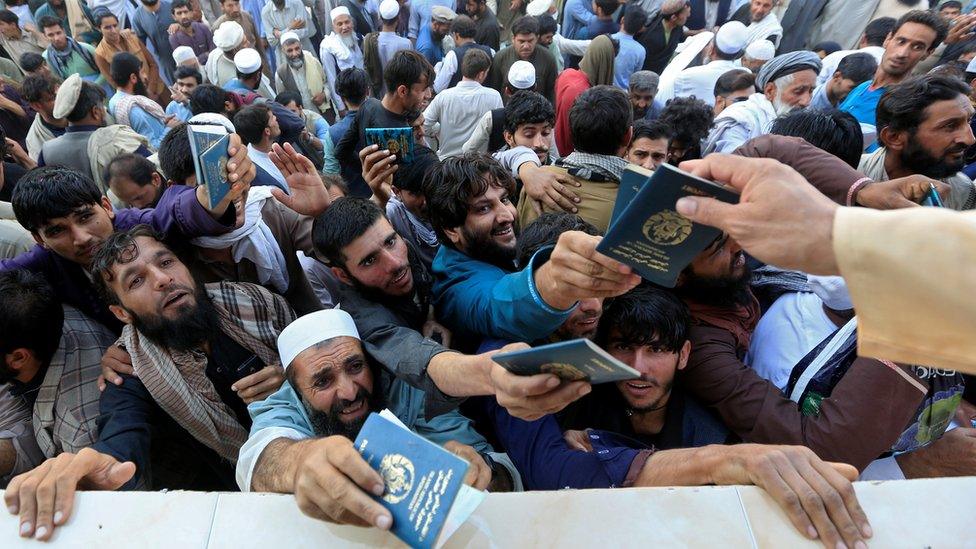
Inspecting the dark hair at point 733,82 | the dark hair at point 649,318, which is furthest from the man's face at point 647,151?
the dark hair at point 733,82

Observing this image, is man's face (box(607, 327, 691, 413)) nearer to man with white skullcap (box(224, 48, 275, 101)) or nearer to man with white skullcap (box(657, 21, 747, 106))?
man with white skullcap (box(657, 21, 747, 106))

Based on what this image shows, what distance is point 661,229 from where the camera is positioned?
1223mm

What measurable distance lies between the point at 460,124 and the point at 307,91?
3.11 m

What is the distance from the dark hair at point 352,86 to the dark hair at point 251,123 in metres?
0.83

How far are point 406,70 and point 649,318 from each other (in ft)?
9.04

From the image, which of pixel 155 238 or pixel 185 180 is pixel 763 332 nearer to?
pixel 155 238

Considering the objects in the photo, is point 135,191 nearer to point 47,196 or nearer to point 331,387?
point 47,196

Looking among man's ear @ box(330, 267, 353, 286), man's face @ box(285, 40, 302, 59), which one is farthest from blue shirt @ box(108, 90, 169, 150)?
man's ear @ box(330, 267, 353, 286)

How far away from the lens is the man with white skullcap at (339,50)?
Result: 22.1 ft

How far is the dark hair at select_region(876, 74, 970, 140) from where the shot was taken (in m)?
2.59

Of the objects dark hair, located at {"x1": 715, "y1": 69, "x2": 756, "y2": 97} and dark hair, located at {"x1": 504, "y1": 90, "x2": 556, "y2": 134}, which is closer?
dark hair, located at {"x1": 504, "y1": 90, "x2": 556, "y2": 134}

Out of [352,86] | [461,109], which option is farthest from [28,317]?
[461,109]

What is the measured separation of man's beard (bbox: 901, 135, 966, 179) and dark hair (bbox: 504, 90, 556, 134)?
6.50 ft

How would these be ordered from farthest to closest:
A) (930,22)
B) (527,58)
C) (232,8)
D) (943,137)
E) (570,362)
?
(232,8) < (527,58) < (930,22) < (943,137) < (570,362)
